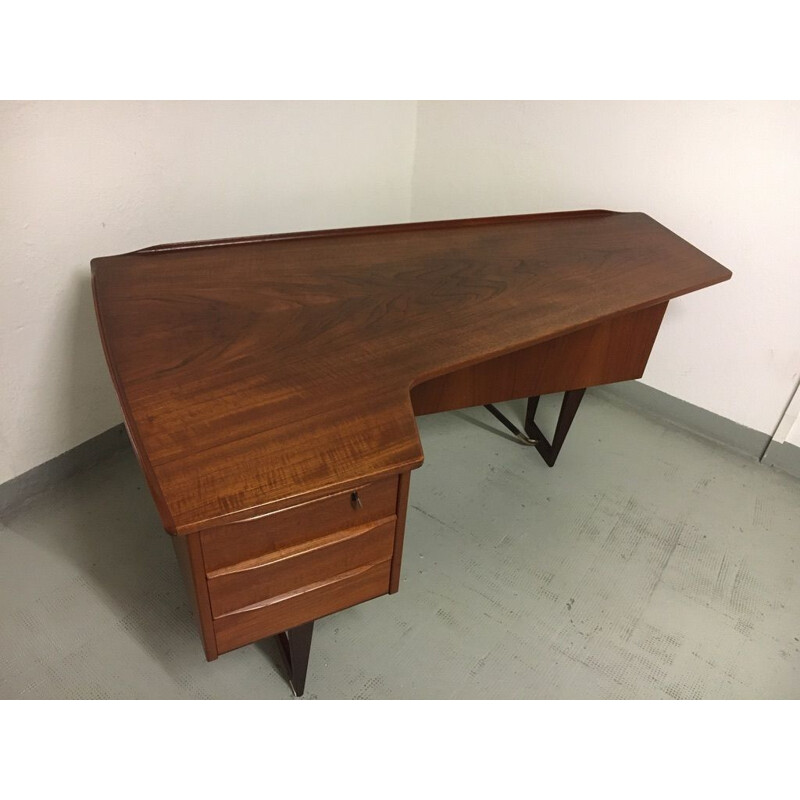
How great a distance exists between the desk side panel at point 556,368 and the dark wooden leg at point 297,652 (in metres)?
0.50

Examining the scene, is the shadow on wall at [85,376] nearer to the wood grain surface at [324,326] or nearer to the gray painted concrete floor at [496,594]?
the gray painted concrete floor at [496,594]

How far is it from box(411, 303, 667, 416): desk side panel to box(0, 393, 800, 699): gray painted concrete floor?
1.46ft

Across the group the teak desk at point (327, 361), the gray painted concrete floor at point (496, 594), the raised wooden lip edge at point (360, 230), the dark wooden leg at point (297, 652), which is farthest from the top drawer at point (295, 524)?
the raised wooden lip edge at point (360, 230)

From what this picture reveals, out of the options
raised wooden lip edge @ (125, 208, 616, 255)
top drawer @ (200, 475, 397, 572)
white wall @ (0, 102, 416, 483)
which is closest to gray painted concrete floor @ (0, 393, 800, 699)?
white wall @ (0, 102, 416, 483)

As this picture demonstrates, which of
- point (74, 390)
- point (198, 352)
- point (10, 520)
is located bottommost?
point (10, 520)

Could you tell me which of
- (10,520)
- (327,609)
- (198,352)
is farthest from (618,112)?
(10,520)

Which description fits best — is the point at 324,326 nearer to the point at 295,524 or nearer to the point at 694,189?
the point at 295,524

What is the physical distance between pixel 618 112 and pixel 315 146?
90cm

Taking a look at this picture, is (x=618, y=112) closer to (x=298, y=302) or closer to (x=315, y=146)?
(x=315, y=146)

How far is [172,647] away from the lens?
140cm

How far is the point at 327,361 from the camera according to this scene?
1.12m

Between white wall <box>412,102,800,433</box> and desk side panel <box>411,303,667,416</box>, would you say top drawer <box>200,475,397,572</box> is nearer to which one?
desk side panel <box>411,303,667,416</box>

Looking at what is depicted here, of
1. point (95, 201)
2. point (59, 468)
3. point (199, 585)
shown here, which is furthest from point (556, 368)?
point (59, 468)

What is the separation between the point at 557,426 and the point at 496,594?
55 centimetres
